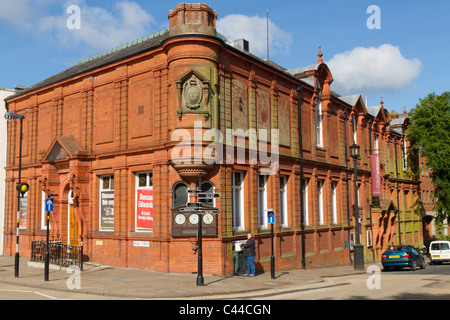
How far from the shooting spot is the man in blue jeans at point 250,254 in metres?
18.7

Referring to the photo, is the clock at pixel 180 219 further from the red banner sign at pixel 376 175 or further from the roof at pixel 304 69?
the red banner sign at pixel 376 175

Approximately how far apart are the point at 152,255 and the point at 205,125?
6271mm

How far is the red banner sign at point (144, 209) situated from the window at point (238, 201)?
3918 millimetres

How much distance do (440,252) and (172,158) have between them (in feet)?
78.7

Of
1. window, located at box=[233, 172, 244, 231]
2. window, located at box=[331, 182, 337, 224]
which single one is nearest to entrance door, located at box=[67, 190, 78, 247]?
window, located at box=[233, 172, 244, 231]

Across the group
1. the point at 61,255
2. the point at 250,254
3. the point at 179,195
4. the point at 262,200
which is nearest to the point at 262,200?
the point at 262,200

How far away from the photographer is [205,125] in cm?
1881

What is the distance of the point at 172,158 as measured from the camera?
19031mm

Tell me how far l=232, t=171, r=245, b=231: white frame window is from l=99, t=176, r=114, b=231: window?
6.31 meters

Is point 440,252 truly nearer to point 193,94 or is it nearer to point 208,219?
point 208,219

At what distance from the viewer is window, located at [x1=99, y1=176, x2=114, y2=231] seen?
2225 centimetres
